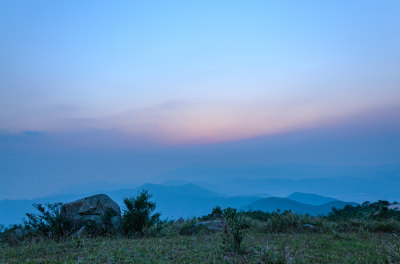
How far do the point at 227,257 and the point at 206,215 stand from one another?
1269 cm

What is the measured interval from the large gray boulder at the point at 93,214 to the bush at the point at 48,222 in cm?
35

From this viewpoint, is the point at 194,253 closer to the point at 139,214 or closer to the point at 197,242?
the point at 197,242

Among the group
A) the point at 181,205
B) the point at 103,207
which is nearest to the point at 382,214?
the point at 103,207

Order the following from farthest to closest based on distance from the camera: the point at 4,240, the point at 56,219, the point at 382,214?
the point at 382,214
the point at 56,219
the point at 4,240

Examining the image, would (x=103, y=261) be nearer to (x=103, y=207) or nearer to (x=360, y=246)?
(x=103, y=207)

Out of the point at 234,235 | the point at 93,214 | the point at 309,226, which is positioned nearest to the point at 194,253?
the point at 234,235

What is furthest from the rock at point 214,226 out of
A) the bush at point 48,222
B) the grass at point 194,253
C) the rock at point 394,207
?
the rock at point 394,207

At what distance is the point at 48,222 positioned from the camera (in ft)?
35.6

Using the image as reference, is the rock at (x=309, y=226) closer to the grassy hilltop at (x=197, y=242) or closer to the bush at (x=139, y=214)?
the grassy hilltop at (x=197, y=242)

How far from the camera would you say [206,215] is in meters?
18.5

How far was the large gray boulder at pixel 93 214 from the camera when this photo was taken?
11.1m

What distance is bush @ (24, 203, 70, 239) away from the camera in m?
10.6

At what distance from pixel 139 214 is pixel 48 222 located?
3.62 m

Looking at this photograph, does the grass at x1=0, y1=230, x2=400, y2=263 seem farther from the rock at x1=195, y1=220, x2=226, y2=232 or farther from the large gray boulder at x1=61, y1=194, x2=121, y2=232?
the rock at x1=195, y1=220, x2=226, y2=232
